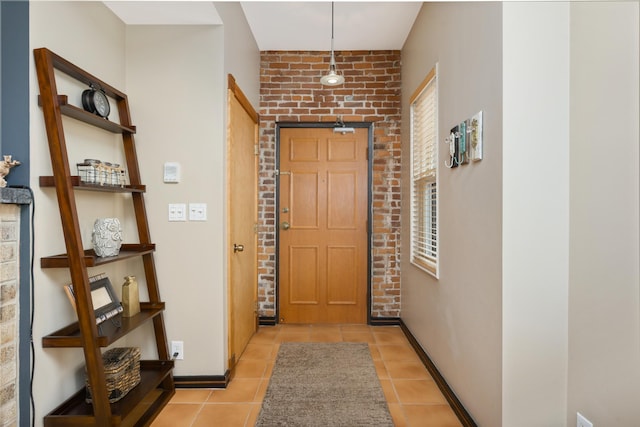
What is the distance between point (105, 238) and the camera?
1923mm

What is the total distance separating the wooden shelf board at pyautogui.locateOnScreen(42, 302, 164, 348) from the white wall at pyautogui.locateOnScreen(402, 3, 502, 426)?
5.97 feet

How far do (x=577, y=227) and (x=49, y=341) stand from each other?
243cm

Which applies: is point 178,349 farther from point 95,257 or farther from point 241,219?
point 241,219

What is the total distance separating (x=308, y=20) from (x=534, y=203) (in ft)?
8.26

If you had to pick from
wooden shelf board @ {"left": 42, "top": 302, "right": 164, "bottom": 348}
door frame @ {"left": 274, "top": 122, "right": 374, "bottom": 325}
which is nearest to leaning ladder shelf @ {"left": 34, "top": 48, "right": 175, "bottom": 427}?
wooden shelf board @ {"left": 42, "top": 302, "right": 164, "bottom": 348}

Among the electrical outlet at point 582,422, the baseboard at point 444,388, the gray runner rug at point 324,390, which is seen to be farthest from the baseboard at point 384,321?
the electrical outlet at point 582,422

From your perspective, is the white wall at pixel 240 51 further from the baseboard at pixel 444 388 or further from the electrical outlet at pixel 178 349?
the baseboard at pixel 444 388

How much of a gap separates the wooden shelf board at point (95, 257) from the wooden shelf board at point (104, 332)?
0.34m

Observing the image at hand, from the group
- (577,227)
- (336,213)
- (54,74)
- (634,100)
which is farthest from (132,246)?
(634,100)

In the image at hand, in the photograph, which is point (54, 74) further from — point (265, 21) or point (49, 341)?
point (265, 21)

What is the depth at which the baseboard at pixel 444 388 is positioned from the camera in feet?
6.57

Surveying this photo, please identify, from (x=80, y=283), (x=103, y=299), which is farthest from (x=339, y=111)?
(x=80, y=283)

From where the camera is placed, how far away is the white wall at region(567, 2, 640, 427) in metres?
1.28

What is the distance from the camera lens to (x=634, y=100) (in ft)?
4.13
